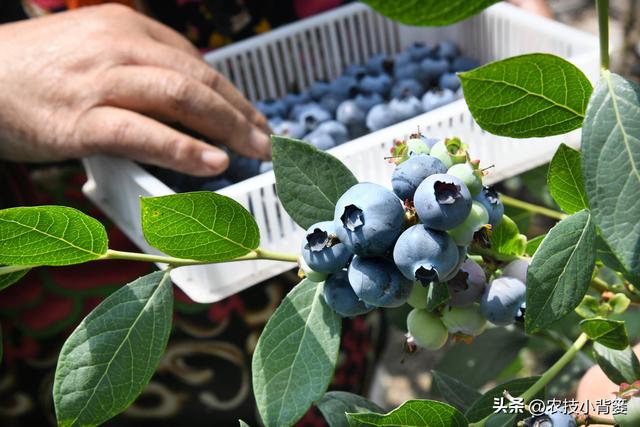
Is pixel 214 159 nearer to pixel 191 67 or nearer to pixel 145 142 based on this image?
pixel 145 142

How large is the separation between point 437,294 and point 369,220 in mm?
98

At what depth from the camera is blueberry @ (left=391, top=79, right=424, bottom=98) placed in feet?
5.11

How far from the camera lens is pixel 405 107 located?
1.49 m

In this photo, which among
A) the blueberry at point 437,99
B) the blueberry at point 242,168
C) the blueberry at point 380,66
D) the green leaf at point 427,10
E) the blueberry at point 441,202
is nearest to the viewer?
the green leaf at point 427,10

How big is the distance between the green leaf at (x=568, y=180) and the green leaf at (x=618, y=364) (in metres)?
0.15

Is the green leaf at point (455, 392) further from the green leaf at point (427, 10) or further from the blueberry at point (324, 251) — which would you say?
the green leaf at point (427, 10)

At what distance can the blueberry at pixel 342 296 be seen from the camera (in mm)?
545

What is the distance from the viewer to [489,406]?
1.91 feet

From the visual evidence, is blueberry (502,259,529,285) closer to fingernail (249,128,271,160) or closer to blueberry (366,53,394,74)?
fingernail (249,128,271,160)

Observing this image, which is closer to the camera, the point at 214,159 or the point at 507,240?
the point at 507,240

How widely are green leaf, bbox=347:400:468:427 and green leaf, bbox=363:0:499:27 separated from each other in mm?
242

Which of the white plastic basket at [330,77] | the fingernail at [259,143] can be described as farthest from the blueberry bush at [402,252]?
the fingernail at [259,143]

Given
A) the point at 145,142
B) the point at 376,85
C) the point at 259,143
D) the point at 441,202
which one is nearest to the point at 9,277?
the point at 441,202

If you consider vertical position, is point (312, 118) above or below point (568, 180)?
below
